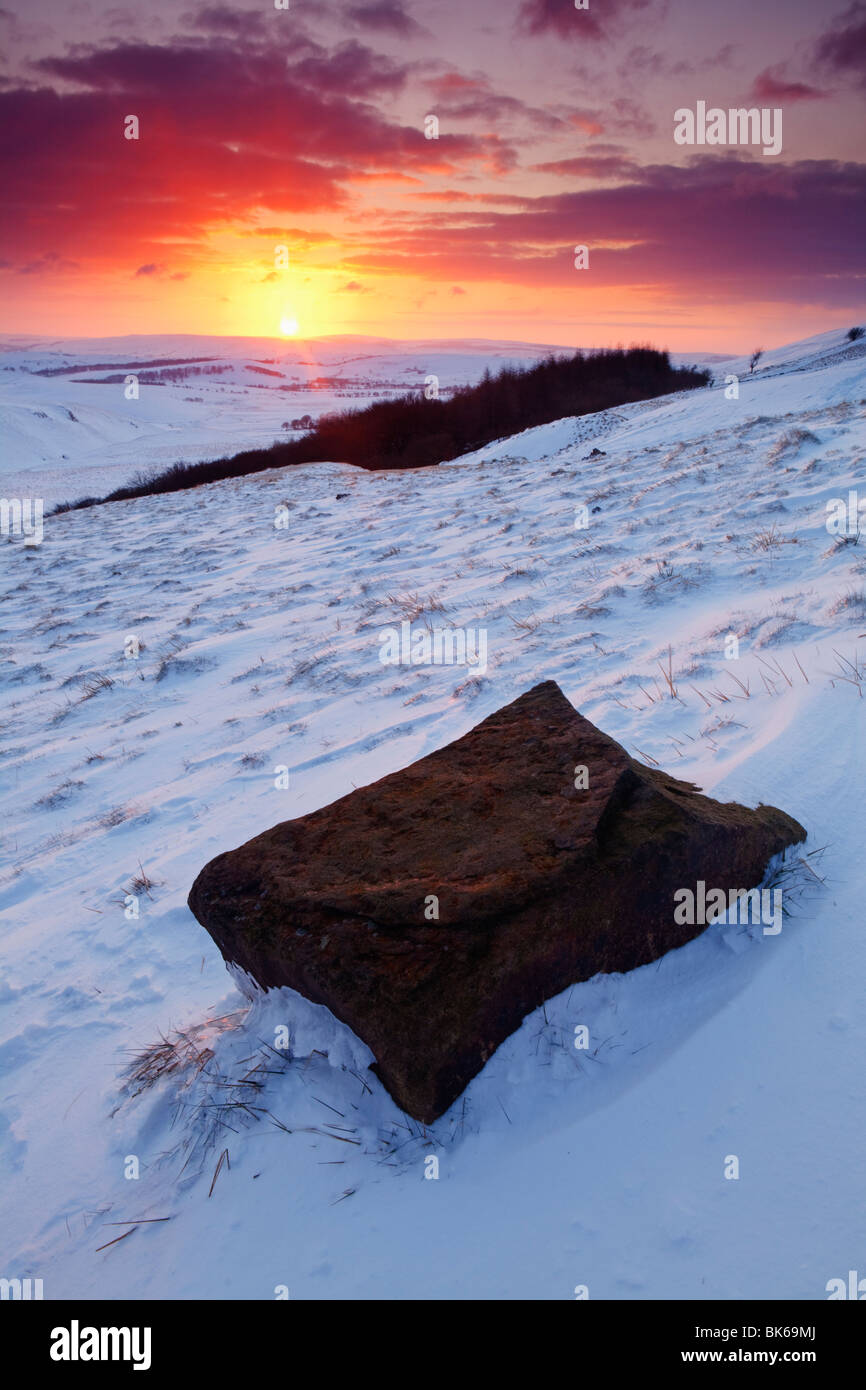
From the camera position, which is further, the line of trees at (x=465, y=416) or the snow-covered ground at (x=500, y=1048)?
the line of trees at (x=465, y=416)

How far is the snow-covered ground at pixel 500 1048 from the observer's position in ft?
5.88

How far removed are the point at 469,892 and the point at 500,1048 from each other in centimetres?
45

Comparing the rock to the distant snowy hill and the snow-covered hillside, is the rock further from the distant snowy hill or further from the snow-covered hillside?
the distant snowy hill

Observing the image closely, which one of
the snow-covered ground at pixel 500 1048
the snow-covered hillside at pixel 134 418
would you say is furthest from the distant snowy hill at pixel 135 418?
the snow-covered ground at pixel 500 1048

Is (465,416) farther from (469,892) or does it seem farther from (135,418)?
(135,418)

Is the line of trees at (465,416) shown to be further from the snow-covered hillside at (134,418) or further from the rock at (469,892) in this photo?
the rock at (469,892)

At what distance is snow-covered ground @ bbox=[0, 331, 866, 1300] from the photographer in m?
1.79

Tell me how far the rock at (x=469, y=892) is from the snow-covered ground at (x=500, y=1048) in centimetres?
13

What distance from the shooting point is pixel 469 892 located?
2266 millimetres

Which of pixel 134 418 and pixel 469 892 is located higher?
pixel 134 418

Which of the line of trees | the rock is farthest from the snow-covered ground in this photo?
the line of trees

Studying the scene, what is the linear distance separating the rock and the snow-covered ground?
0.42 ft

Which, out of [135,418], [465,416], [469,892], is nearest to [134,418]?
[135,418]

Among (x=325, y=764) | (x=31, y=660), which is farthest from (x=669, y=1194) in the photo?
(x=31, y=660)
